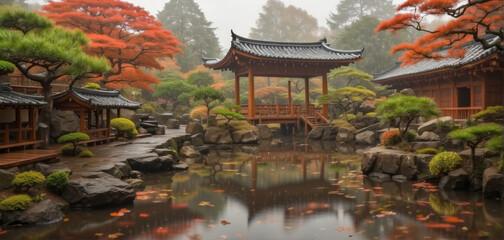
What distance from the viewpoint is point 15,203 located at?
6605 mm

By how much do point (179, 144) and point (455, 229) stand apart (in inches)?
563

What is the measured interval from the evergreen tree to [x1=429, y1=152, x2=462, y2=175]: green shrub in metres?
40.4

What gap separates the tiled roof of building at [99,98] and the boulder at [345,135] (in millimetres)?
11761

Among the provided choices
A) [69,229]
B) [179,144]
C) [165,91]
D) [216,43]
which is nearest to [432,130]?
[179,144]

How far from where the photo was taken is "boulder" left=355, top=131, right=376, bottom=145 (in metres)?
20.2

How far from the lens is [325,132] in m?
23.6

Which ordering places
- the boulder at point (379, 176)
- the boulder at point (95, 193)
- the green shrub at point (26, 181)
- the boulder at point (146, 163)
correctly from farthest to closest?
the boulder at point (146, 163), the boulder at point (379, 176), the boulder at point (95, 193), the green shrub at point (26, 181)

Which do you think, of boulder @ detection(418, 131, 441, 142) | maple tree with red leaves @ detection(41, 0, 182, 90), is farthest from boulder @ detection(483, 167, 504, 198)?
maple tree with red leaves @ detection(41, 0, 182, 90)

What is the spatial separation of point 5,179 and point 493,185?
1023 centimetres

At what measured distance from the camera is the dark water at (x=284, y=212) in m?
6.04

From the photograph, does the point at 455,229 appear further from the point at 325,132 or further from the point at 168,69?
the point at 168,69

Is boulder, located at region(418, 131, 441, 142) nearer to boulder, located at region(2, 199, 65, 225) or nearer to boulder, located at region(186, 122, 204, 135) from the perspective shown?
boulder, located at region(186, 122, 204, 135)

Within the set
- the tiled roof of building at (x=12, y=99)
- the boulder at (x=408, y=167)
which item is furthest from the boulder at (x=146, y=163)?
the boulder at (x=408, y=167)

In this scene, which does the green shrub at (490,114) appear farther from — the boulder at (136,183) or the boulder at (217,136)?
the boulder at (217,136)
